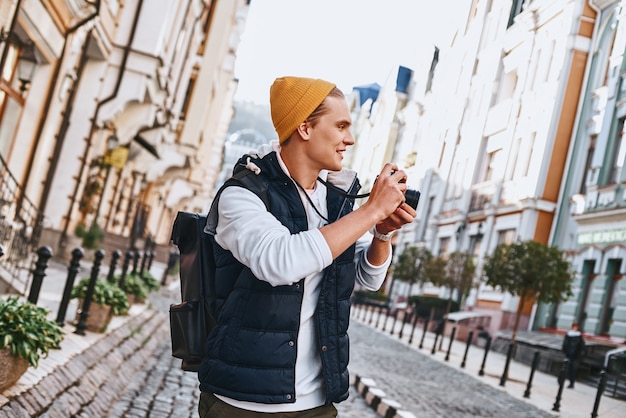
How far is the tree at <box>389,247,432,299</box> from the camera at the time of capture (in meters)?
30.8

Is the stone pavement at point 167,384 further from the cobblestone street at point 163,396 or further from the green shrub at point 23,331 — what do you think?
the green shrub at point 23,331

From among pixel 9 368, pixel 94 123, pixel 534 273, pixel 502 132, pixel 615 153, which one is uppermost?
pixel 502 132

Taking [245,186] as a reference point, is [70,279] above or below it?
below

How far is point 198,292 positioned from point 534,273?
1532cm

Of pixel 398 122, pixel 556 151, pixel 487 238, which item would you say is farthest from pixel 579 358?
pixel 398 122

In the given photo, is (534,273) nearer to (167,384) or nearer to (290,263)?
(167,384)

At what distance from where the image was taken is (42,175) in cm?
1580

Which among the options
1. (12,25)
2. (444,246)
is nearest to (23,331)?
(12,25)

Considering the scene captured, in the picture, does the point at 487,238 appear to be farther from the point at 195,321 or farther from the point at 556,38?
the point at 195,321

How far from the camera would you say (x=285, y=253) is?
2.07 m

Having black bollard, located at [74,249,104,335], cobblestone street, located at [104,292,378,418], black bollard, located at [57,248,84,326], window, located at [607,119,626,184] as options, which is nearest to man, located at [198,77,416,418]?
cobblestone street, located at [104,292,378,418]

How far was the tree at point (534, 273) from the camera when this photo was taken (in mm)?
16828

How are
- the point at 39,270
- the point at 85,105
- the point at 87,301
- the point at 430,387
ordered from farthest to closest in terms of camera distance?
the point at 85,105 < the point at 430,387 < the point at 87,301 < the point at 39,270

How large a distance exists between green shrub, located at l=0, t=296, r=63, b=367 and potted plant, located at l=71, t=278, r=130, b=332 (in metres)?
3.10
